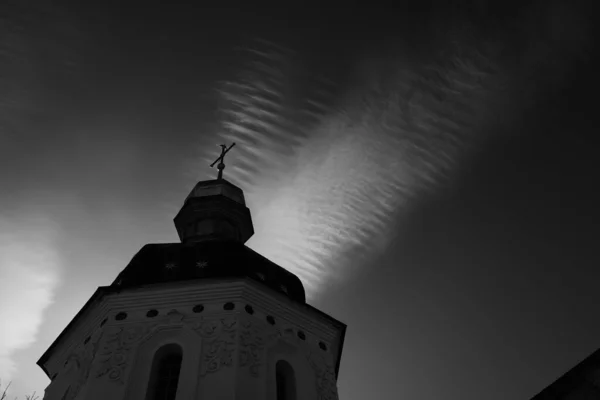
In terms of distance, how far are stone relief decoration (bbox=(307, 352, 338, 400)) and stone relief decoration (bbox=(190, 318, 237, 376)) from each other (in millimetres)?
2179

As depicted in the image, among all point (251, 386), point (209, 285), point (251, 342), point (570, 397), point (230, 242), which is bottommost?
point (570, 397)

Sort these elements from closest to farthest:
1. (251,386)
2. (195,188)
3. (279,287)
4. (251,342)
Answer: (251,386)
(251,342)
(279,287)
(195,188)

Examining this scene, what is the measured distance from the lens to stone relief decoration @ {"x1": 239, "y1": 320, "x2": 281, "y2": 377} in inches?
495

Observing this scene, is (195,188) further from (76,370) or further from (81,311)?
(76,370)

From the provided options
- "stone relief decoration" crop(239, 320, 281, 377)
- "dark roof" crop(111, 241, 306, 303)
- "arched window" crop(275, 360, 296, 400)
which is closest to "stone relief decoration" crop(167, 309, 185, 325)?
"dark roof" crop(111, 241, 306, 303)

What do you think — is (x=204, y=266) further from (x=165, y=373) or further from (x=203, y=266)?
(x=165, y=373)

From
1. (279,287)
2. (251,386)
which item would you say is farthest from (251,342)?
(279,287)

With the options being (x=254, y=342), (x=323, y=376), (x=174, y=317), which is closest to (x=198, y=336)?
(x=174, y=317)

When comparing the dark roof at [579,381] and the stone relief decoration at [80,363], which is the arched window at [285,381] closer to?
the stone relief decoration at [80,363]

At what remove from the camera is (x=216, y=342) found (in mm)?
12836

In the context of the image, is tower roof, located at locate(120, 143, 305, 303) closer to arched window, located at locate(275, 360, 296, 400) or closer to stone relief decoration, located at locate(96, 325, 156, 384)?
stone relief decoration, located at locate(96, 325, 156, 384)

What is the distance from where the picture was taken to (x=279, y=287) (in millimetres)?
15328

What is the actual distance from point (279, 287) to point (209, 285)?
6.26 ft

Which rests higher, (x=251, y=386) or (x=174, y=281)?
(x=174, y=281)
